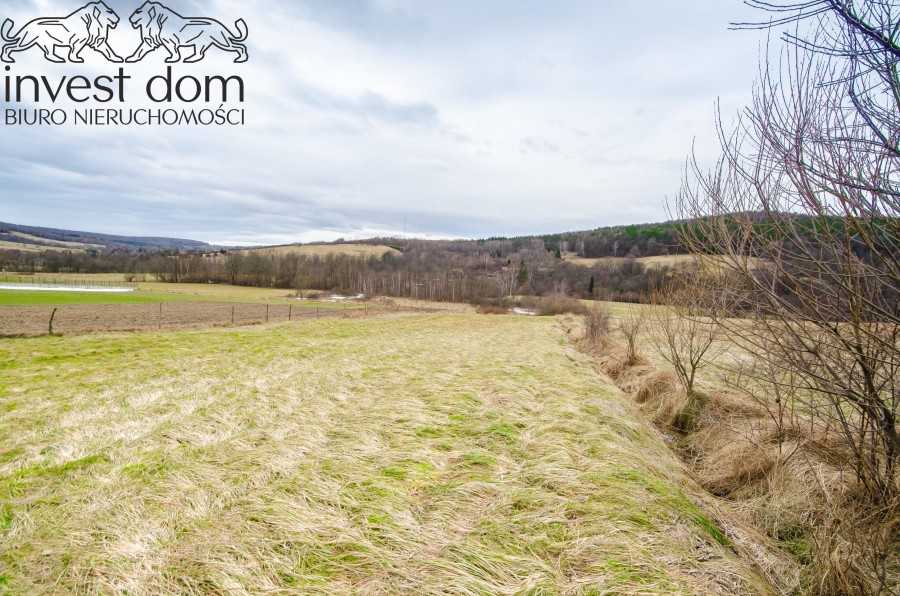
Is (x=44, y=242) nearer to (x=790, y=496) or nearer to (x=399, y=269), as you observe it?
(x=399, y=269)

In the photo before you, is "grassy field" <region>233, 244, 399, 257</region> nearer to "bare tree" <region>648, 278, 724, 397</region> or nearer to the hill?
the hill

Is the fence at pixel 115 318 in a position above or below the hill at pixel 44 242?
below

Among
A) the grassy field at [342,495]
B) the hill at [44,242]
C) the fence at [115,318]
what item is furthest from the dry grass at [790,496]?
the hill at [44,242]

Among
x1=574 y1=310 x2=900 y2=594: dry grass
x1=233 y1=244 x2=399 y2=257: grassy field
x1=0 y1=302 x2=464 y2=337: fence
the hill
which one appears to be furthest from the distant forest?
x1=574 y1=310 x2=900 y2=594: dry grass

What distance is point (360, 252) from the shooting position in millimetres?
106062

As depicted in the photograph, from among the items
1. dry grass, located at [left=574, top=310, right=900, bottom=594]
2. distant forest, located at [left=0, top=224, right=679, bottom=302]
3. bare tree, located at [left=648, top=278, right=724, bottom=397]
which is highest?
distant forest, located at [left=0, top=224, right=679, bottom=302]

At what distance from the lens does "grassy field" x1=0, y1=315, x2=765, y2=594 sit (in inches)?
92.2

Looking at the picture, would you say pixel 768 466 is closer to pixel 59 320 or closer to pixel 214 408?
pixel 214 408

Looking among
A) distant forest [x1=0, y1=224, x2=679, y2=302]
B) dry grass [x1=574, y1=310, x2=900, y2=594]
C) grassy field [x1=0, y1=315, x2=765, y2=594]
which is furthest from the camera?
distant forest [x1=0, y1=224, x2=679, y2=302]

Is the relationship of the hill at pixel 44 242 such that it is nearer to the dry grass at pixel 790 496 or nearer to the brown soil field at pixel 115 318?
the brown soil field at pixel 115 318

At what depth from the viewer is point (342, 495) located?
3268 millimetres

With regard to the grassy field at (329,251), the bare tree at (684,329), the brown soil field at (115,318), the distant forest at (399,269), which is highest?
the grassy field at (329,251)

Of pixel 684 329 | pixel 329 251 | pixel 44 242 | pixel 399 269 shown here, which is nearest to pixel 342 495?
pixel 684 329

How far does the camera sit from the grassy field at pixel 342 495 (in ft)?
7.68
